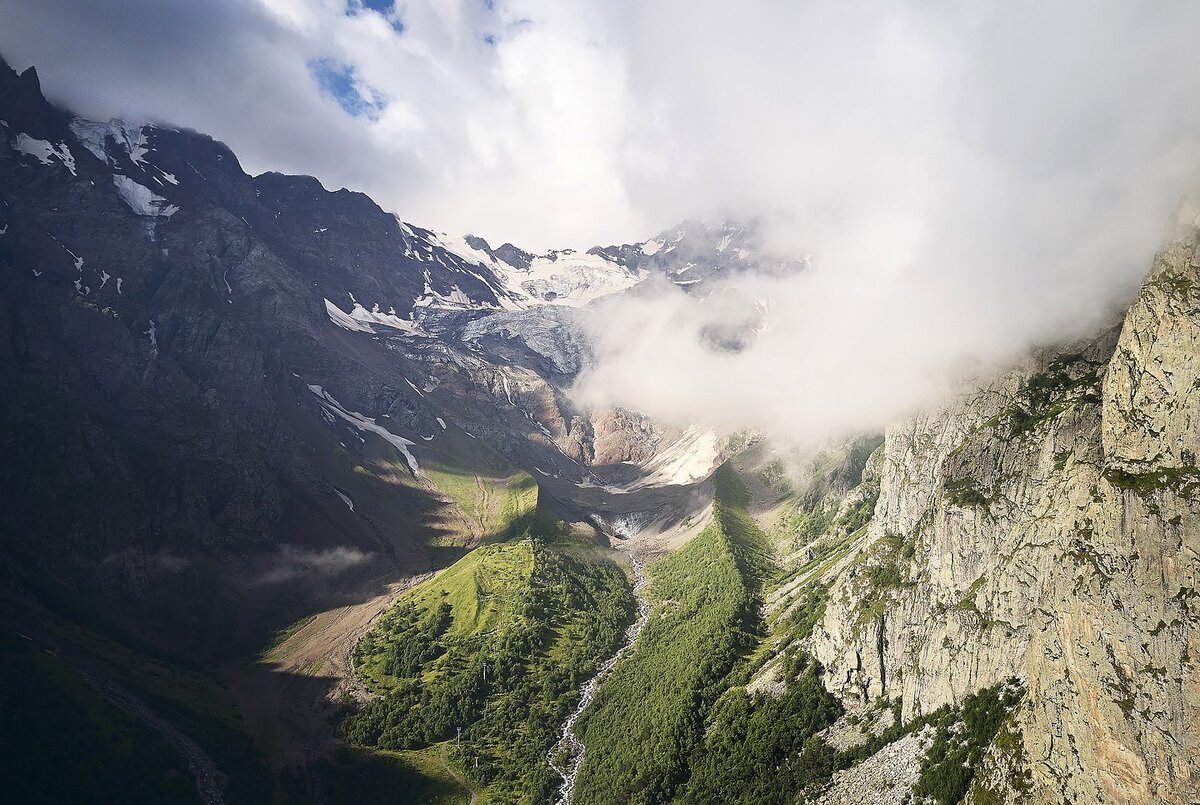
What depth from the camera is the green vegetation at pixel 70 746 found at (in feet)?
439

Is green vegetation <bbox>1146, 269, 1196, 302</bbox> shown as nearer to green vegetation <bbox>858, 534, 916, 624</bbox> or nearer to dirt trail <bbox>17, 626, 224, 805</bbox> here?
green vegetation <bbox>858, 534, 916, 624</bbox>

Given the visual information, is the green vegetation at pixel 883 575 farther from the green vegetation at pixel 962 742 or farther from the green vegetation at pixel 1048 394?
the green vegetation at pixel 1048 394

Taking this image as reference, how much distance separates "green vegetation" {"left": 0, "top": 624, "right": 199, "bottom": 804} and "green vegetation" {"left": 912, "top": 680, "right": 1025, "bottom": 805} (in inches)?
5571

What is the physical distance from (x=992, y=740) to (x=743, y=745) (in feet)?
210

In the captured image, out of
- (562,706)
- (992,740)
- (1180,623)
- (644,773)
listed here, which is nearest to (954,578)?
(992,740)

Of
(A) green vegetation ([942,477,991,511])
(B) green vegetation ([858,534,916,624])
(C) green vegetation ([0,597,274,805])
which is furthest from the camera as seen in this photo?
(C) green vegetation ([0,597,274,805])

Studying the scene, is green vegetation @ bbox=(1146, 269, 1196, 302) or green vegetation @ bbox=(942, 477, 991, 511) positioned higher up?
green vegetation @ bbox=(1146, 269, 1196, 302)

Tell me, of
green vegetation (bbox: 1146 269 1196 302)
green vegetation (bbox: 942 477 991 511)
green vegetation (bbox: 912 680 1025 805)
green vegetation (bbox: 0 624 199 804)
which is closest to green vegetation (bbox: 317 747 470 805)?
green vegetation (bbox: 0 624 199 804)

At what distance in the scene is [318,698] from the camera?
192250 mm

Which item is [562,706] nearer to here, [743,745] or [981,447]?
[743,745]

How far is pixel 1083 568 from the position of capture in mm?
79125

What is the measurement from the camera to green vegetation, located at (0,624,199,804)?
134m

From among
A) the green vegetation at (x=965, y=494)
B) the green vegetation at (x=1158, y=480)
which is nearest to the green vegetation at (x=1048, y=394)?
the green vegetation at (x=965, y=494)

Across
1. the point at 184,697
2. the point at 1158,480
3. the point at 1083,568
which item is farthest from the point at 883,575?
the point at 184,697
